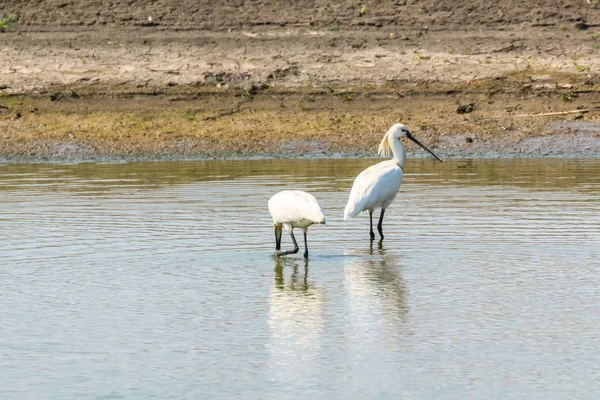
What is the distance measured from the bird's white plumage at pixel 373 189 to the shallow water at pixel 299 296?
31 centimetres

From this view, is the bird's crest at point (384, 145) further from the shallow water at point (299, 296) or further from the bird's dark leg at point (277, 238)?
the bird's dark leg at point (277, 238)

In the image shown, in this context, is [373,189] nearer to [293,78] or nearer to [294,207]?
[294,207]

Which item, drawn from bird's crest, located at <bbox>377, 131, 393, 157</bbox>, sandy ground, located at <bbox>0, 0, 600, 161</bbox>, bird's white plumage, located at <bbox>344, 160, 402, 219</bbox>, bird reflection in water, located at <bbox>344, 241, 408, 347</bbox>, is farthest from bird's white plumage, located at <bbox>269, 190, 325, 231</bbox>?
sandy ground, located at <bbox>0, 0, 600, 161</bbox>

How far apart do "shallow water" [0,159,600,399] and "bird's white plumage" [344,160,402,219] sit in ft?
1.02

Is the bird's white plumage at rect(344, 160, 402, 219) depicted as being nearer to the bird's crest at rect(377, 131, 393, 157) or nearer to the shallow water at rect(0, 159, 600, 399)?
the shallow water at rect(0, 159, 600, 399)

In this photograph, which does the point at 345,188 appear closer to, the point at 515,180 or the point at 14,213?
the point at 515,180

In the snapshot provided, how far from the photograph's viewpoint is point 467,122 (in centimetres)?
2112

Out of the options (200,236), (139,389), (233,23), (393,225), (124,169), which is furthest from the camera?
(233,23)

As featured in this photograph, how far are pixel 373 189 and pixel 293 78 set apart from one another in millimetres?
10241

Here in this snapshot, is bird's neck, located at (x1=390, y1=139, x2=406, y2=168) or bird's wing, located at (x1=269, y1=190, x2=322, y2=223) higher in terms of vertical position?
bird's neck, located at (x1=390, y1=139, x2=406, y2=168)

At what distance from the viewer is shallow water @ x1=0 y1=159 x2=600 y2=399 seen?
7.23 meters

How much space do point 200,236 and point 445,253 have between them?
7.79 feet

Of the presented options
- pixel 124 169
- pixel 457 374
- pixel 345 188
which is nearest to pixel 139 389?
pixel 457 374

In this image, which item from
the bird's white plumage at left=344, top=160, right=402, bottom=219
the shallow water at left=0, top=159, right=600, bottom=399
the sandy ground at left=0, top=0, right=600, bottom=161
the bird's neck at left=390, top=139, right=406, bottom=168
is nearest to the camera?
the shallow water at left=0, top=159, right=600, bottom=399
